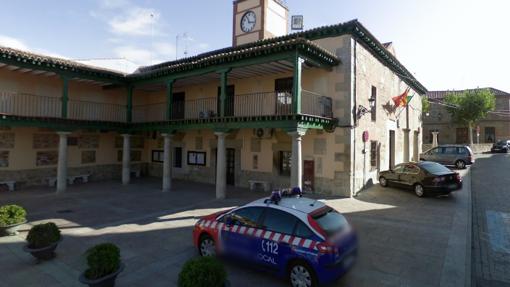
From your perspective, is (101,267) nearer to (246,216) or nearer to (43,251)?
(43,251)

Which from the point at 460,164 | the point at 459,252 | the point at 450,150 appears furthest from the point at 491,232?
the point at 450,150

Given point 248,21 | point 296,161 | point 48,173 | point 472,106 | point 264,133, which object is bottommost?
point 48,173

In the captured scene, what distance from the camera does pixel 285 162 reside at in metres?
14.6

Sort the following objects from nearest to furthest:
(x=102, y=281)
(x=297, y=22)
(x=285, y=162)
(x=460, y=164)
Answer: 1. (x=102, y=281)
2. (x=285, y=162)
3. (x=297, y=22)
4. (x=460, y=164)

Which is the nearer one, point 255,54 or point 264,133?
point 255,54

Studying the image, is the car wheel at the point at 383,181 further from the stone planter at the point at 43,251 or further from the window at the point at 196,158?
the stone planter at the point at 43,251

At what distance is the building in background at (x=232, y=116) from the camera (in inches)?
494

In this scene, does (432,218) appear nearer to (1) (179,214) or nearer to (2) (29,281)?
(1) (179,214)

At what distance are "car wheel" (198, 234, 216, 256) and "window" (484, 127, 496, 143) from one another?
4806cm

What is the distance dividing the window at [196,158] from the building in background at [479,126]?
3566 cm

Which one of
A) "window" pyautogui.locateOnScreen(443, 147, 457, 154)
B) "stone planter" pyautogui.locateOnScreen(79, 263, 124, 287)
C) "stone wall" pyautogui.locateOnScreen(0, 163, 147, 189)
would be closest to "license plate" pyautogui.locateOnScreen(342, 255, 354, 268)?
"stone planter" pyautogui.locateOnScreen(79, 263, 124, 287)

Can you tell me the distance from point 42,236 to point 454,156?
24.5 meters

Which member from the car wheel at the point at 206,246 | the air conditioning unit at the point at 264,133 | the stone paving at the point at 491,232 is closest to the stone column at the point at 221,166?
the air conditioning unit at the point at 264,133

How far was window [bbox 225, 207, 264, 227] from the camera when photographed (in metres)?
5.66
